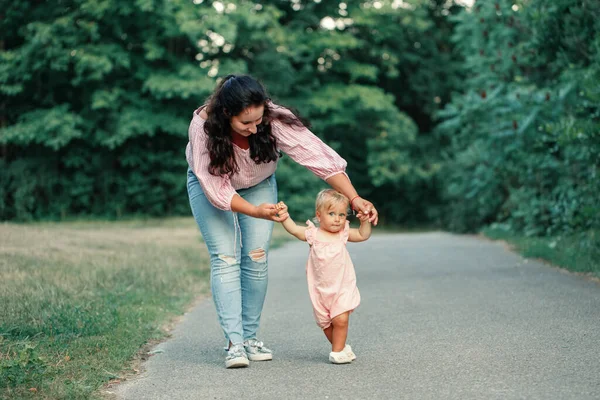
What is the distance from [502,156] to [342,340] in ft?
38.7

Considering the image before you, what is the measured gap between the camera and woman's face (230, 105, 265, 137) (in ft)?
16.0

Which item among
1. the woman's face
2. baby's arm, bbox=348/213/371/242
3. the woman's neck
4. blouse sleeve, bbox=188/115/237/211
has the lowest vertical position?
baby's arm, bbox=348/213/371/242

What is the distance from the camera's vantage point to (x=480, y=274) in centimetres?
976

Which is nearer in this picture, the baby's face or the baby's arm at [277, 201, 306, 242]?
the baby's arm at [277, 201, 306, 242]

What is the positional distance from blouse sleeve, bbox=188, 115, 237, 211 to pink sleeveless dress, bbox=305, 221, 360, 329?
1.91 ft

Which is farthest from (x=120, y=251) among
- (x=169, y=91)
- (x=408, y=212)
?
(x=408, y=212)

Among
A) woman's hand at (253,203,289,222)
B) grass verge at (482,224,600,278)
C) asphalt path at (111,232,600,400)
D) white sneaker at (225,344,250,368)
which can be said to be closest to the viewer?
asphalt path at (111,232,600,400)

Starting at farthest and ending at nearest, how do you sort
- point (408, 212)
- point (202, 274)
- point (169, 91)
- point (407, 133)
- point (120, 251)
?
point (408, 212) → point (407, 133) → point (169, 91) → point (120, 251) → point (202, 274)

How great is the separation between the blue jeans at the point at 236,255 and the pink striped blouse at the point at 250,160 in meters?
0.20

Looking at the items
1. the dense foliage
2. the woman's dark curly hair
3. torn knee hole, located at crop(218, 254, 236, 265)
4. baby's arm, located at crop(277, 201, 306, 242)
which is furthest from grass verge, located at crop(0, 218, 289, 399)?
the dense foliage

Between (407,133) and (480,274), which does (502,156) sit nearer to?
(480,274)

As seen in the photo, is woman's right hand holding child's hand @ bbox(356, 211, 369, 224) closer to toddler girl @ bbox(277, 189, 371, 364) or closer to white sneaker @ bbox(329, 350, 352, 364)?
toddler girl @ bbox(277, 189, 371, 364)

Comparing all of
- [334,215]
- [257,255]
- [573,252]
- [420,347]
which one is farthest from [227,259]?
[573,252]

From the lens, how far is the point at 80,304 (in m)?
6.84
